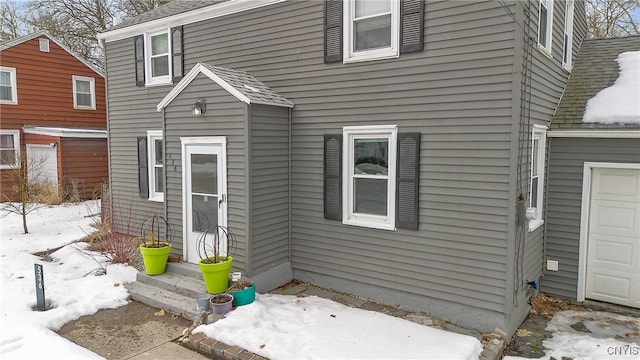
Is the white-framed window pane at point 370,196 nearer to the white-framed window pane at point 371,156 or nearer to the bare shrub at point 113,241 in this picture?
the white-framed window pane at point 371,156

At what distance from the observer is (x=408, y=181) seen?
5527mm

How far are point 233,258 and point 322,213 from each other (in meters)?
1.56

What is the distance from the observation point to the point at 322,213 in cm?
640

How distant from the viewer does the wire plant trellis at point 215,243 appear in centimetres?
586

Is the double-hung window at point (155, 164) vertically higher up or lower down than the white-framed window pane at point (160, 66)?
lower down

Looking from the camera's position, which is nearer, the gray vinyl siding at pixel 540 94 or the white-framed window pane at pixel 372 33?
the gray vinyl siding at pixel 540 94

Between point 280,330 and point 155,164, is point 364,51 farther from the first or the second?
point 155,164

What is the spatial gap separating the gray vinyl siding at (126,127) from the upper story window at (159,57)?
0.25 m

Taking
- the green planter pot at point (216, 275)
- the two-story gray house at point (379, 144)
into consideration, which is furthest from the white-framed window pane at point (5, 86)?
the green planter pot at point (216, 275)

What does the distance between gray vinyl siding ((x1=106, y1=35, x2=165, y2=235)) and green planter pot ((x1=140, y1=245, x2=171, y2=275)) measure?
97.9 inches

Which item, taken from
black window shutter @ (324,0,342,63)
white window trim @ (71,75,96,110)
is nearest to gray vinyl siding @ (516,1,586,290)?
black window shutter @ (324,0,342,63)

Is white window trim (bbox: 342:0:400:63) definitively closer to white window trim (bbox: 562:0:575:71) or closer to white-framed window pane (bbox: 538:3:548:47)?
white-framed window pane (bbox: 538:3:548:47)

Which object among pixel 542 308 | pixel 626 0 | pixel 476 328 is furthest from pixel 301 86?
pixel 626 0

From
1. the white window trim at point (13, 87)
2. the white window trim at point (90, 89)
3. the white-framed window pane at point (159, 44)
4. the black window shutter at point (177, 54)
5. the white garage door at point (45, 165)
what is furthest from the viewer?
the white window trim at point (90, 89)
